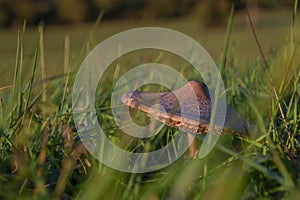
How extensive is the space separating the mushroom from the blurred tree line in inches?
852

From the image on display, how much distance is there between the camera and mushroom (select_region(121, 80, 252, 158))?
2.47 ft

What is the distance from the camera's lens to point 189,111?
796mm

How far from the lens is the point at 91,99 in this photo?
105cm

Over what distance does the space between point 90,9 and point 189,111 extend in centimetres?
2716

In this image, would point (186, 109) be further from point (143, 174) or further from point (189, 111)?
point (143, 174)

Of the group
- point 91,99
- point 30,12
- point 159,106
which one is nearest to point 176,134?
point 159,106

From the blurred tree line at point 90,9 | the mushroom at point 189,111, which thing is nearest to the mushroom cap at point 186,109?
the mushroom at point 189,111

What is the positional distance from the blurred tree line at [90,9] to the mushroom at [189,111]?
2164 centimetres

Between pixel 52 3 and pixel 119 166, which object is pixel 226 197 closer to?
pixel 119 166

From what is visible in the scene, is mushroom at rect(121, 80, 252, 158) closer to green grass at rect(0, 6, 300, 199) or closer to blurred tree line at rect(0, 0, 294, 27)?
Result: green grass at rect(0, 6, 300, 199)

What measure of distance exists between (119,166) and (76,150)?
0.31 feet

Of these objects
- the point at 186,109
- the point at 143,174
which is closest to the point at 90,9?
the point at 186,109

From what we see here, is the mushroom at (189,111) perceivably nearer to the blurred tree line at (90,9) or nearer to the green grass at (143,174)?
the green grass at (143,174)

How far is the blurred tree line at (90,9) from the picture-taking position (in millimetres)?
23734
